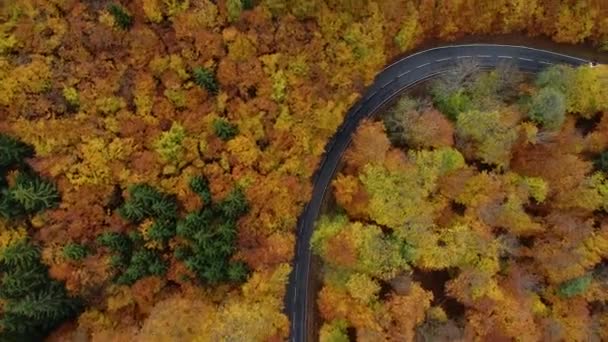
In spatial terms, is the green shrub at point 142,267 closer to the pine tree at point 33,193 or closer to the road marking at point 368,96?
the pine tree at point 33,193

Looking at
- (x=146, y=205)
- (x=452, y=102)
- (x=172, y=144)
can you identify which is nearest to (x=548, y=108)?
(x=452, y=102)

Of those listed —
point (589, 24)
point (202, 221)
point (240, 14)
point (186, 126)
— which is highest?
point (589, 24)

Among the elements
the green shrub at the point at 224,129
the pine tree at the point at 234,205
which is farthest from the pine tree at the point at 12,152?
the pine tree at the point at 234,205

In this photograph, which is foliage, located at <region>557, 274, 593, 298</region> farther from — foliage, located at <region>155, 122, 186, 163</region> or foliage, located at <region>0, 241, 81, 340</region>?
foliage, located at <region>0, 241, 81, 340</region>

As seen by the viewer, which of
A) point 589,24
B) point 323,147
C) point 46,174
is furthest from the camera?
point 589,24

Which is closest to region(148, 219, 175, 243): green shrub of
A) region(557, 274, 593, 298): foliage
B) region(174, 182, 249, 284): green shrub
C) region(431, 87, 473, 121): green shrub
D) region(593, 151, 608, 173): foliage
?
region(174, 182, 249, 284): green shrub

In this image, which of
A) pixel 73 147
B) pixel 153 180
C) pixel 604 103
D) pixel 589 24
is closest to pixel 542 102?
pixel 604 103

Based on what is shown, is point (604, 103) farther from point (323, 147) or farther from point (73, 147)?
point (73, 147)
